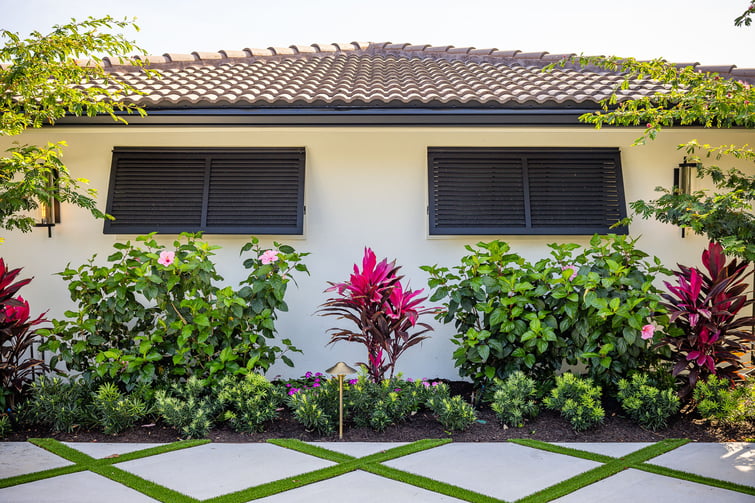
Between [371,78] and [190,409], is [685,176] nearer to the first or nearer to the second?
[371,78]

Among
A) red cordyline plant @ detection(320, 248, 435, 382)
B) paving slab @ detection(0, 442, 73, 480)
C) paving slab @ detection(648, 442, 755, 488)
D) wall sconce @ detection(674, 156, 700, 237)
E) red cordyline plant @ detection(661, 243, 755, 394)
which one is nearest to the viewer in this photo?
paving slab @ detection(648, 442, 755, 488)

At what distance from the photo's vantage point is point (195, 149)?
6.59 m

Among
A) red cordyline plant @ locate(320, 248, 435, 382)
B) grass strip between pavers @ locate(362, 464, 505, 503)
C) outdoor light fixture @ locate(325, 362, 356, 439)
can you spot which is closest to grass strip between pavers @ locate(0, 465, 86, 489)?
outdoor light fixture @ locate(325, 362, 356, 439)

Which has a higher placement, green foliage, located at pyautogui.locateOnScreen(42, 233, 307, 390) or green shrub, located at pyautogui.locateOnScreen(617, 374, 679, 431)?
green foliage, located at pyautogui.locateOnScreen(42, 233, 307, 390)

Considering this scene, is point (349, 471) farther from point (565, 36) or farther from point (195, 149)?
point (565, 36)

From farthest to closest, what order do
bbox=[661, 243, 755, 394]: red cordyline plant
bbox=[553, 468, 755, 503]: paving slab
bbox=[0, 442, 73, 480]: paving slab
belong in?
bbox=[661, 243, 755, 394]: red cordyline plant
bbox=[0, 442, 73, 480]: paving slab
bbox=[553, 468, 755, 503]: paving slab

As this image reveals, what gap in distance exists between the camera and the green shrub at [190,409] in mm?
4777

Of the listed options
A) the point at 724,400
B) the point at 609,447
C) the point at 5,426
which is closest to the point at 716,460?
the point at 609,447

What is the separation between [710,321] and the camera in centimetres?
519

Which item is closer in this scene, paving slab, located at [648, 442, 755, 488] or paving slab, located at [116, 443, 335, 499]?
paving slab, located at [116, 443, 335, 499]

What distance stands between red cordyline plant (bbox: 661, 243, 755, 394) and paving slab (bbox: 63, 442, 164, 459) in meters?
4.64

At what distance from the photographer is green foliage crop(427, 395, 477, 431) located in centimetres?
486

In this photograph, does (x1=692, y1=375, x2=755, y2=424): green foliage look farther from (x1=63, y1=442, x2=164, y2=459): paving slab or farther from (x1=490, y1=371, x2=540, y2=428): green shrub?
(x1=63, y1=442, x2=164, y2=459): paving slab

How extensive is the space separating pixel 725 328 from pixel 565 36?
26.1 feet
